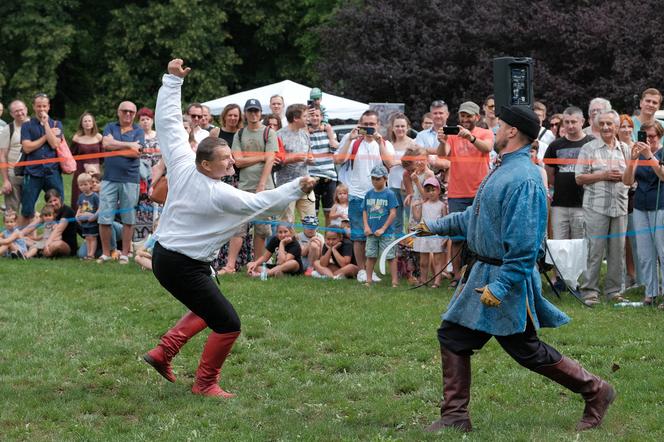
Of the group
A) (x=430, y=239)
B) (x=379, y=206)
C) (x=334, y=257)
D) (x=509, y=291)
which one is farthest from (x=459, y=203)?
(x=509, y=291)

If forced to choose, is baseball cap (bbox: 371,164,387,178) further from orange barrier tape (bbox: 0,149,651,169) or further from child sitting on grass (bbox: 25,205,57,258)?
child sitting on grass (bbox: 25,205,57,258)

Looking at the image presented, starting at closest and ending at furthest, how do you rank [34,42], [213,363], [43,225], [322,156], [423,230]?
[423,230], [213,363], [322,156], [43,225], [34,42]

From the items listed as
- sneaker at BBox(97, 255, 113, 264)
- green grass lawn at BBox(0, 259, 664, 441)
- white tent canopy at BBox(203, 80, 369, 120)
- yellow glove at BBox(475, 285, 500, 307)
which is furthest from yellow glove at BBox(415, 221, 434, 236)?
white tent canopy at BBox(203, 80, 369, 120)

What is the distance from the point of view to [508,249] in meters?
6.13

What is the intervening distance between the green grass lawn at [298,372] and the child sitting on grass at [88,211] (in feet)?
8.81

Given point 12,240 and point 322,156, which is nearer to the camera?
point 322,156

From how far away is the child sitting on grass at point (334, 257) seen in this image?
41.4ft

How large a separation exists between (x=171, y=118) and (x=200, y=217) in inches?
31.4

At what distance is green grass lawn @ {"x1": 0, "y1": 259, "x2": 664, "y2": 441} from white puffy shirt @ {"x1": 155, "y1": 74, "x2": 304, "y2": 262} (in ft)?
3.68

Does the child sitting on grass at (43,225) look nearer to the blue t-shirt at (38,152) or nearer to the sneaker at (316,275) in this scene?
the blue t-shirt at (38,152)

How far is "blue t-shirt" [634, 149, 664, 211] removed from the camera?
1080 cm

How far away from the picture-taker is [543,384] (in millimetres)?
7613

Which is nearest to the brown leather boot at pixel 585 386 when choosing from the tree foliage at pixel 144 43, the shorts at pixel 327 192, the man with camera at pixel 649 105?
the man with camera at pixel 649 105

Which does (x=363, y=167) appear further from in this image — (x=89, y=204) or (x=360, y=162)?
(x=89, y=204)
